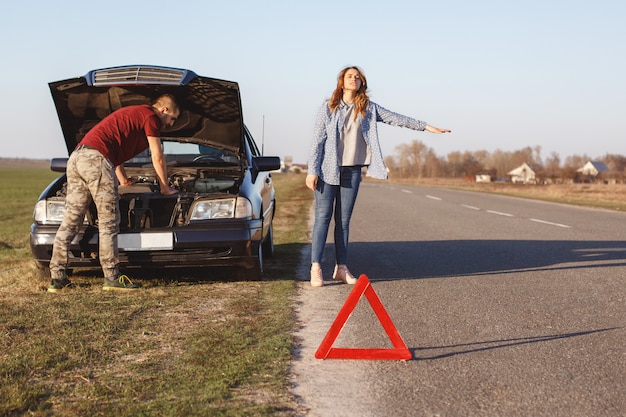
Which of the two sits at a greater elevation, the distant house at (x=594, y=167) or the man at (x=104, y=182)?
the man at (x=104, y=182)

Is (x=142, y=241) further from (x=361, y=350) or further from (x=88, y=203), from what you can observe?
(x=361, y=350)

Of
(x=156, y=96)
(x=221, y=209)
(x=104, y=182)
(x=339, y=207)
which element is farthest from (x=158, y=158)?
(x=339, y=207)

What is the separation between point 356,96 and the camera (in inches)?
246

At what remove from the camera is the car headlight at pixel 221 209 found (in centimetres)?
605

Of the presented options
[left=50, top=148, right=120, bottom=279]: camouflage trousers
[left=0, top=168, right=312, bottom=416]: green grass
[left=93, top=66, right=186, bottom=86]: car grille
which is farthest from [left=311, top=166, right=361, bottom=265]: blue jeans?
[left=50, top=148, right=120, bottom=279]: camouflage trousers

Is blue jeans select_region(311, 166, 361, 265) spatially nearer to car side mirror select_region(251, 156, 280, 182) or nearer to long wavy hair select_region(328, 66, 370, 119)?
long wavy hair select_region(328, 66, 370, 119)

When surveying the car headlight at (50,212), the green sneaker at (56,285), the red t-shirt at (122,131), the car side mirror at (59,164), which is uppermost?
the red t-shirt at (122,131)

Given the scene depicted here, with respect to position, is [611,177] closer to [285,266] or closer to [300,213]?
[300,213]

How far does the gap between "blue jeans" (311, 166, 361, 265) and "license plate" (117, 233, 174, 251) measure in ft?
4.47

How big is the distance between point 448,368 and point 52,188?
4.23 meters

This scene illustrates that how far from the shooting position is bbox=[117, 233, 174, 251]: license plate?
5.90m

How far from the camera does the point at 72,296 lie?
555 centimetres

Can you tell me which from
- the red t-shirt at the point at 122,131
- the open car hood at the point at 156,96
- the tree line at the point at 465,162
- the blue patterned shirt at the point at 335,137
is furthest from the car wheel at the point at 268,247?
the tree line at the point at 465,162

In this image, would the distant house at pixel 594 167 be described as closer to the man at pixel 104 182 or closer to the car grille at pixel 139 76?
the car grille at pixel 139 76
